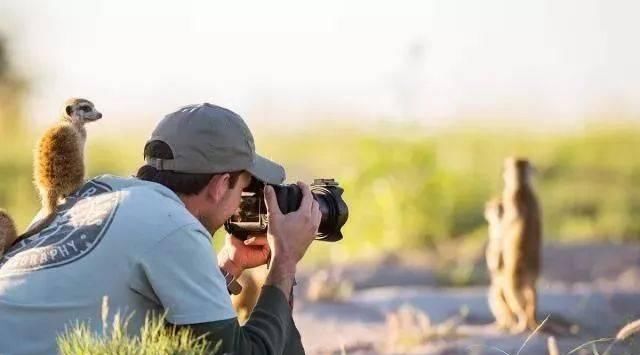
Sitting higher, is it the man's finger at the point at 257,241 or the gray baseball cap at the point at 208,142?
the gray baseball cap at the point at 208,142

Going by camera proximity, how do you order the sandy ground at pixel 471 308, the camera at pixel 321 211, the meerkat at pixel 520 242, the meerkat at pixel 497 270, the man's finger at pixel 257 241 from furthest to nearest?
the meerkat at pixel 497 270, the meerkat at pixel 520 242, the sandy ground at pixel 471 308, the man's finger at pixel 257 241, the camera at pixel 321 211

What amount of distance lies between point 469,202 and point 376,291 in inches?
123

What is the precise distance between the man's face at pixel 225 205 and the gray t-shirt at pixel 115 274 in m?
0.16

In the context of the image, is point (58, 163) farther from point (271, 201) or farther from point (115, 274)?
point (115, 274)

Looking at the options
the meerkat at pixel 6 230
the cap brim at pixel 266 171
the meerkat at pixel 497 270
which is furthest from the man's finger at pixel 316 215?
the meerkat at pixel 497 270

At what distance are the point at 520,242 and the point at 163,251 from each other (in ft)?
18.8

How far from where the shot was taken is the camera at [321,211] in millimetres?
4168

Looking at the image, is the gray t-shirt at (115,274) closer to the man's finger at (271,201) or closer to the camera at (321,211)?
the man's finger at (271,201)

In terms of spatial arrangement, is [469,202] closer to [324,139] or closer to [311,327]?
[324,139]

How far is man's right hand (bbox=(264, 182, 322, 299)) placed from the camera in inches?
151

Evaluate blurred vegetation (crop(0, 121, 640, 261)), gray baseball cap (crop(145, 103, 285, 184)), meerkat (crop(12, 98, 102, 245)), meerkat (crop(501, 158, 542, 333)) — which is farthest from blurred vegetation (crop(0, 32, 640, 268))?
gray baseball cap (crop(145, 103, 285, 184))

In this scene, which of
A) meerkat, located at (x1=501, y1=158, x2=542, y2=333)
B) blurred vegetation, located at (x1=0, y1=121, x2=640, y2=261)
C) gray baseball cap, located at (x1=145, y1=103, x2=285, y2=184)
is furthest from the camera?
blurred vegetation, located at (x1=0, y1=121, x2=640, y2=261)

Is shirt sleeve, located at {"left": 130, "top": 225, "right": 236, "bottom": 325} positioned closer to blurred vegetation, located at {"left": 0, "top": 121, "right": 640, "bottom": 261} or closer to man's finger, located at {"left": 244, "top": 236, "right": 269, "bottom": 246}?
man's finger, located at {"left": 244, "top": 236, "right": 269, "bottom": 246}

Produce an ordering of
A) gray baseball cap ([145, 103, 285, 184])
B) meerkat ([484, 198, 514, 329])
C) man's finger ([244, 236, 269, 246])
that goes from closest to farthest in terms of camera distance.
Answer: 1. gray baseball cap ([145, 103, 285, 184])
2. man's finger ([244, 236, 269, 246])
3. meerkat ([484, 198, 514, 329])
